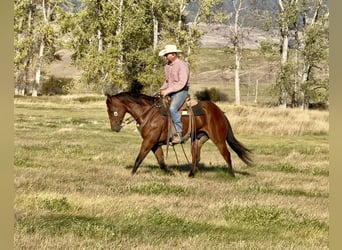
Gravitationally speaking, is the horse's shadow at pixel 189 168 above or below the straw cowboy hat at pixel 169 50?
below

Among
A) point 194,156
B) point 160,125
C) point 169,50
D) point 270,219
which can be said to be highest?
point 169,50

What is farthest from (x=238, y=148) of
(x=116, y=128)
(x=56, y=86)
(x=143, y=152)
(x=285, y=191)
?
(x=56, y=86)

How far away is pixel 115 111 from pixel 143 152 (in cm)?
43

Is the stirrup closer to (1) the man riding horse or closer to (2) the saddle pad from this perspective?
(1) the man riding horse

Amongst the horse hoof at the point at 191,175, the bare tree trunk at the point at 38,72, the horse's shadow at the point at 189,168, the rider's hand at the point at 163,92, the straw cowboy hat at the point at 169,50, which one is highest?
the straw cowboy hat at the point at 169,50

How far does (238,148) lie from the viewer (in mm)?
6348

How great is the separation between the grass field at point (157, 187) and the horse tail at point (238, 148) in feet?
0.20

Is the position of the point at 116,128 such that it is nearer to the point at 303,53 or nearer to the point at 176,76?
the point at 176,76

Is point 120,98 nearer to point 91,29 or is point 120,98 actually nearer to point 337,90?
point 91,29

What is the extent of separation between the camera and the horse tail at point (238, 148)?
20.8 ft

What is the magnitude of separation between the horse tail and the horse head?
0.94 meters

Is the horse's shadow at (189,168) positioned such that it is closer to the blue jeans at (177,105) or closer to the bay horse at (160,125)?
the bay horse at (160,125)

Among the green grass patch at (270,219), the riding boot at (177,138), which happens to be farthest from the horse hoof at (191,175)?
the green grass patch at (270,219)

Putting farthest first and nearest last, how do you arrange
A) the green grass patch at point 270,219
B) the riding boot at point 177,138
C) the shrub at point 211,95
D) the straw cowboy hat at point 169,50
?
1. the shrub at point 211,95
2. the riding boot at point 177,138
3. the straw cowboy hat at point 169,50
4. the green grass patch at point 270,219
